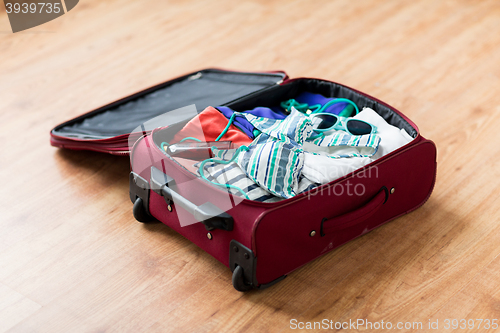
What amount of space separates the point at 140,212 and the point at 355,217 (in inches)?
17.8

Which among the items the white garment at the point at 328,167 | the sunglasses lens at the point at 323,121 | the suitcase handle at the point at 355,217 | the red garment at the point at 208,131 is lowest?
the suitcase handle at the point at 355,217

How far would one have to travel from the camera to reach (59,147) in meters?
1.38

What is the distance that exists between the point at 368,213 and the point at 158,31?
1.45m

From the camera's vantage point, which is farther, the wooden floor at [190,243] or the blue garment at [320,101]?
the blue garment at [320,101]

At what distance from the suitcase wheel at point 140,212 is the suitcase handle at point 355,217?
39 centimetres

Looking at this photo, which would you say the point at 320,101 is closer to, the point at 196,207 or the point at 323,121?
the point at 323,121

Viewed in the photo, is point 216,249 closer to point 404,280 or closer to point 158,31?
point 404,280

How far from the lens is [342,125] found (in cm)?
118

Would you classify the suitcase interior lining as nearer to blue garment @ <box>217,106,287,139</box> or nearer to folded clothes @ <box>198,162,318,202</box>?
blue garment @ <box>217,106,287,139</box>

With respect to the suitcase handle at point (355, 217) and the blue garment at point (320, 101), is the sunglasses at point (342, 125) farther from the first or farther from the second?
the suitcase handle at point (355, 217)

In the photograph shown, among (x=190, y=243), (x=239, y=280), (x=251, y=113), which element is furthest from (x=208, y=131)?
(x=239, y=280)

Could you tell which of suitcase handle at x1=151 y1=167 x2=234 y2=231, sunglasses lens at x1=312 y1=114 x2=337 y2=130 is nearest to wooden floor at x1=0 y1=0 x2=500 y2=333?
suitcase handle at x1=151 y1=167 x2=234 y2=231

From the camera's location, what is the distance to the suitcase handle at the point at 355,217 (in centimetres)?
95

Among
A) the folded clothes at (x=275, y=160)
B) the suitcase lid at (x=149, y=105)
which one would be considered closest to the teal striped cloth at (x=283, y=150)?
the folded clothes at (x=275, y=160)
